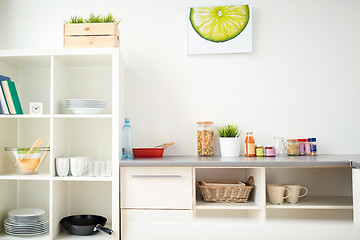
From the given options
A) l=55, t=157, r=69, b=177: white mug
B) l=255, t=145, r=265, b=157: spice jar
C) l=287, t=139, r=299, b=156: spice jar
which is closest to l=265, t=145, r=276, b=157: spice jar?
l=255, t=145, r=265, b=157: spice jar

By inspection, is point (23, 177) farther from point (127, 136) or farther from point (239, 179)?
point (239, 179)

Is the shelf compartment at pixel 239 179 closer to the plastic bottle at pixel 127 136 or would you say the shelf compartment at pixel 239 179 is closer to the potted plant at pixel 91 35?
the plastic bottle at pixel 127 136

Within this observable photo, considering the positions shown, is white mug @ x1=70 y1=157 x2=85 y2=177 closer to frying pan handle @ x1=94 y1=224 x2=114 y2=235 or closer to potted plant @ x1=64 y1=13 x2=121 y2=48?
frying pan handle @ x1=94 y1=224 x2=114 y2=235

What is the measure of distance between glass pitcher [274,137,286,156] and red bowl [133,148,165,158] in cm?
84

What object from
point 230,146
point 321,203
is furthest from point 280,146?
point 321,203

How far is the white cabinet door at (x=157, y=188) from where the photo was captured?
218 centimetres

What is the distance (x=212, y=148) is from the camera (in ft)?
8.39

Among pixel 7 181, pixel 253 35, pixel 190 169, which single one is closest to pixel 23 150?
pixel 7 181

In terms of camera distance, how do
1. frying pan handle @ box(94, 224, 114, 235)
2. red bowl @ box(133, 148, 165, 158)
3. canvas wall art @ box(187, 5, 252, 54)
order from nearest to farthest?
1. frying pan handle @ box(94, 224, 114, 235)
2. red bowl @ box(133, 148, 165, 158)
3. canvas wall art @ box(187, 5, 252, 54)

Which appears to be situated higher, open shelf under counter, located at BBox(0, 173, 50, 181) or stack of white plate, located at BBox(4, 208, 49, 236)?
open shelf under counter, located at BBox(0, 173, 50, 181)

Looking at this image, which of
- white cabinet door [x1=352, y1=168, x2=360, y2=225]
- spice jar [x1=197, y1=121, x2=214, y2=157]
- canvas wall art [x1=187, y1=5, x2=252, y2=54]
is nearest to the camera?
white cabinet door [x1=352, y1=168, x2=360, y2=225]

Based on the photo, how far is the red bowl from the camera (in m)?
2.44

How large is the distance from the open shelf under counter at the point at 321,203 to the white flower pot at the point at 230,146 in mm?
437

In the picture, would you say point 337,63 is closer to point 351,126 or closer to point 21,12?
point 351,126
